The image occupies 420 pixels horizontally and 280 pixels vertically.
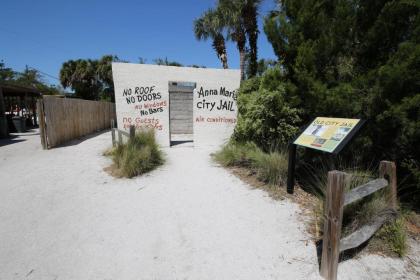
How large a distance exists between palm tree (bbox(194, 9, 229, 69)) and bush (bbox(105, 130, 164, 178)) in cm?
1019

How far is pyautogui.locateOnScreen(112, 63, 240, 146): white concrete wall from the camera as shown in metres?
9.10

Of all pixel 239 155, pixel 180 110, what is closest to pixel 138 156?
pixel 239 155

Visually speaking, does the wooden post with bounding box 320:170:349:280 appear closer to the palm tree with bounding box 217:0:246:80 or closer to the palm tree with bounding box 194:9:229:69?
the palm tree with bounding box 217:0:246:80

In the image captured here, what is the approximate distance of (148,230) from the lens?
3.61 metres

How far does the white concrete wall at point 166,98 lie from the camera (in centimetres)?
910

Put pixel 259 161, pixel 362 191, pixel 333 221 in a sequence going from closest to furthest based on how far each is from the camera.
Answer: pixel 333 221
pixel 362 191
pixel 259 161

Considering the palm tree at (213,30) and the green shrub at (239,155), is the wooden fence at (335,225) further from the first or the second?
the palm tree at (213,30)

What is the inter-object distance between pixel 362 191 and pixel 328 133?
39.6 inches

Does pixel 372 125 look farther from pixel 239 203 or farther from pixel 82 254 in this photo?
pixel 82 254

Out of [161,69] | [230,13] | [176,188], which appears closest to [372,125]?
[176,188]

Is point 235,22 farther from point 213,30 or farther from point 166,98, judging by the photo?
point 166,98

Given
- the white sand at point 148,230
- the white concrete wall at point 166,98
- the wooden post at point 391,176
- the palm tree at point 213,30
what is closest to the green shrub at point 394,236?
the wooden post at point 391,176

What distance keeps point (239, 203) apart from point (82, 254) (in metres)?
2.41

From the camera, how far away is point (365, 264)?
9.34 ft
